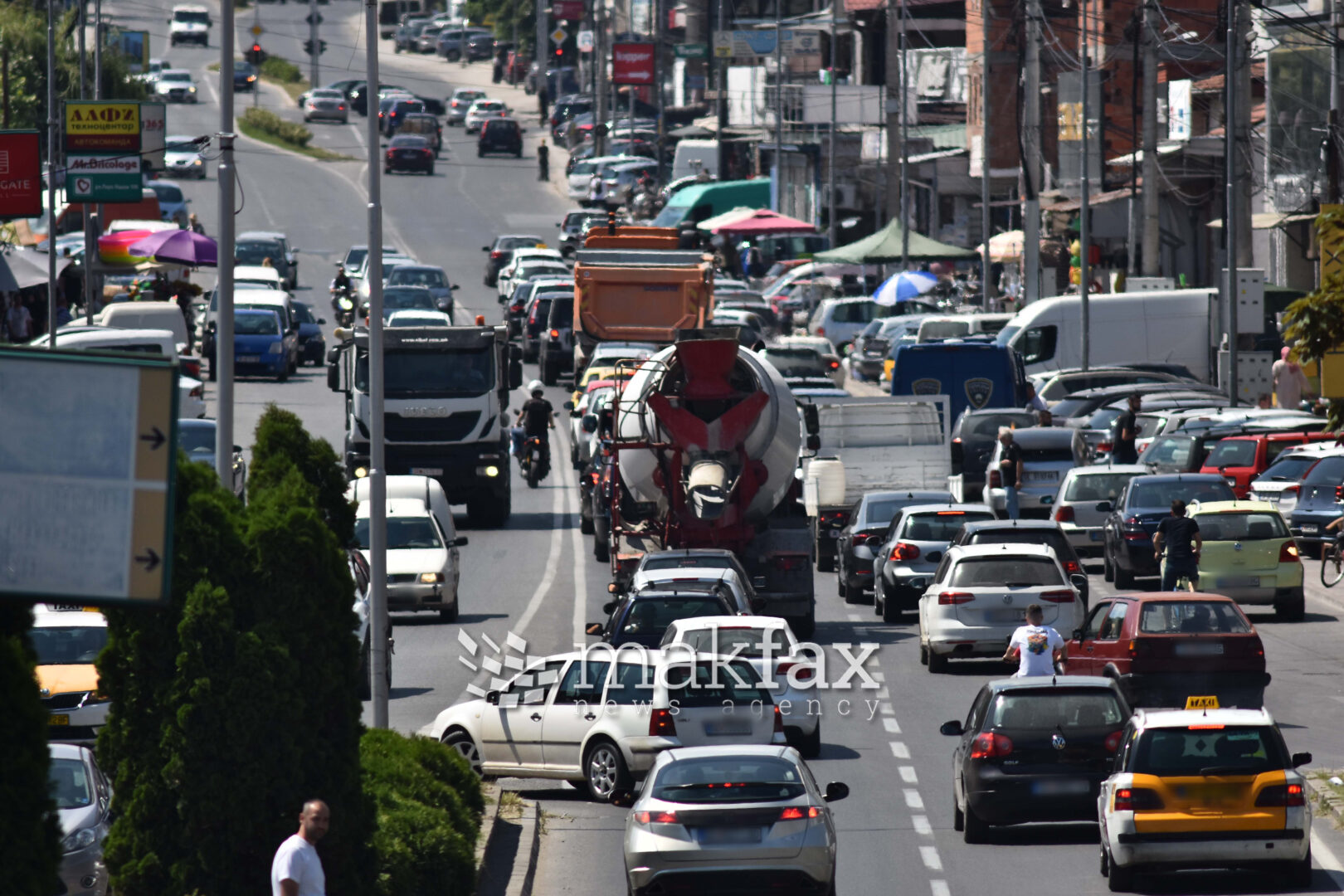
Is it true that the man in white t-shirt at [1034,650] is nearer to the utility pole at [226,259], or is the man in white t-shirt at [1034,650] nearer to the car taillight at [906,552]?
the utility pole at [226,259]

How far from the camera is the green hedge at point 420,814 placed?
13578mm

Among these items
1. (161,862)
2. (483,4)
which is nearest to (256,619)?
(161,862)

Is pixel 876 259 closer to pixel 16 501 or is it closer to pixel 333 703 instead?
pixel 333 703

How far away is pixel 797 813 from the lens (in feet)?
49.2

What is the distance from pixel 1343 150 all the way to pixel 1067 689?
29.0 meters

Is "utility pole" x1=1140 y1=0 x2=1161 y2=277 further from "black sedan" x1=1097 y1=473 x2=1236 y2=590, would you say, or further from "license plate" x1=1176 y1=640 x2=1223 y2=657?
"license plate" x1=1176 y1=640 x2=1223 y2=657

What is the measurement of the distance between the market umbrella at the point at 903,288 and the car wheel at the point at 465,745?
42.4 metres

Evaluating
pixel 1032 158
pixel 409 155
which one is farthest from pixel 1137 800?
pixel 409 155

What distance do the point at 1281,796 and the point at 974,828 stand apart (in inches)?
109

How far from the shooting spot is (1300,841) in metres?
15.2

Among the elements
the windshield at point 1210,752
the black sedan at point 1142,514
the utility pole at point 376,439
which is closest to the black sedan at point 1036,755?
the windshield at point 1210,752

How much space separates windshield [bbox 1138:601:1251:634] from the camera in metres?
20.9

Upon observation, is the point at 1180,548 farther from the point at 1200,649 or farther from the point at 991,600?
the point at 1200,649

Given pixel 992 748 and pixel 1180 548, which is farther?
pixel 1180 548
